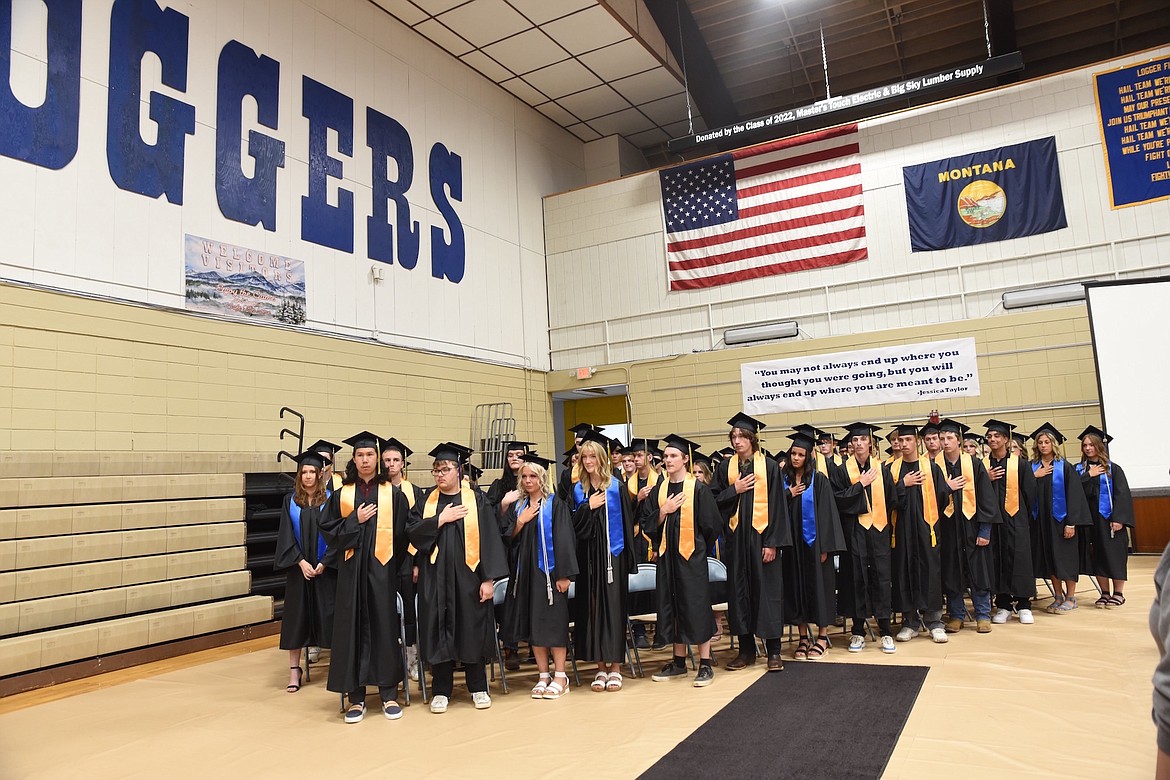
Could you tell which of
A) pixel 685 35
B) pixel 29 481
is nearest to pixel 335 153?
pixel 29 481

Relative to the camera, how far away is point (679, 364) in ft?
46.5

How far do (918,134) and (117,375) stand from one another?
12.0m

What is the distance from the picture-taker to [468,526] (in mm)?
5371

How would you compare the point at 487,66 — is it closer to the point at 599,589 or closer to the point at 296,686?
the point at 599,589

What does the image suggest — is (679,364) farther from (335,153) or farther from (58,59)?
(58,59)

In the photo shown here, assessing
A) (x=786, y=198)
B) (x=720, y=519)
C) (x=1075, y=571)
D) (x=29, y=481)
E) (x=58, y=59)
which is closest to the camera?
(x=720, y=519)

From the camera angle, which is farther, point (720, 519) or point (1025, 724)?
point (720, 519)

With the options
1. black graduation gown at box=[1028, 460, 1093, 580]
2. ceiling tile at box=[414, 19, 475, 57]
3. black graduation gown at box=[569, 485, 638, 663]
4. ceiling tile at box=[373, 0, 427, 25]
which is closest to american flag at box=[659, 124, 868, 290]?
ceiling tile at box=[414, 19, 475, 57]

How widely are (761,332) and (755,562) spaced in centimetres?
811

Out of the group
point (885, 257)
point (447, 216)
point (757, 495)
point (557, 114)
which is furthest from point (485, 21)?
point (757, 495)

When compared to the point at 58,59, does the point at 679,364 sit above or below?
below

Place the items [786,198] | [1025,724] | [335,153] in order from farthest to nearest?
[786,198] < [335,153] < [1025,724]

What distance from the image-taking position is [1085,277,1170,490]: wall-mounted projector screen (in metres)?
9.95

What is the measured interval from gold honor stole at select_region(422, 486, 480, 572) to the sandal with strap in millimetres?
2664
